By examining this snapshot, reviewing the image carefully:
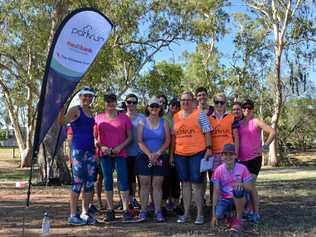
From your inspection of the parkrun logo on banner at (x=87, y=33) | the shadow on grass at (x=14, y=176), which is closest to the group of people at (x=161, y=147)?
the parkrun logo on banner at (x=87, y=33)

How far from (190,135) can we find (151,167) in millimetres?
780

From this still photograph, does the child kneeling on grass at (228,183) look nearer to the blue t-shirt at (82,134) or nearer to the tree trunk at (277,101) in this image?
the blue t-shirt at (82,134)

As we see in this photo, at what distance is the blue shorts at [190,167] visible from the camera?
7973 mm

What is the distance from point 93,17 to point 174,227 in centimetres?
327

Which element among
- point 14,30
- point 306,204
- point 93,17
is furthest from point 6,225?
point 14,30

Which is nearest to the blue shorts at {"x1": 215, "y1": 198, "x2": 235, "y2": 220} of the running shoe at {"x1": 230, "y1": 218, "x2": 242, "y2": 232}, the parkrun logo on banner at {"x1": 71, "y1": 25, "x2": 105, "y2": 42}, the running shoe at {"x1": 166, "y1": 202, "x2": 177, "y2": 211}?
the running shoe at {"x1": 230, "y1": 218, "x2": 242, "y2": 232}

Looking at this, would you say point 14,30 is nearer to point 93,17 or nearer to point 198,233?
point 93,17

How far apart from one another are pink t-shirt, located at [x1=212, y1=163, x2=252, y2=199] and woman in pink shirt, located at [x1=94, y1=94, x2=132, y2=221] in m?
1.54

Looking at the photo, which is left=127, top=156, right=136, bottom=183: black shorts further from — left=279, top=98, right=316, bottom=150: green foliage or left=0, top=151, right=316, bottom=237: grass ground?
left=279, top=98, right=316, bottom=150: green foliage

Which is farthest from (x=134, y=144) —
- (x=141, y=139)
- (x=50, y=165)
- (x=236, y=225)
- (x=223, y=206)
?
(x=50, y=165)

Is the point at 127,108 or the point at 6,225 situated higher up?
the point at 127,108

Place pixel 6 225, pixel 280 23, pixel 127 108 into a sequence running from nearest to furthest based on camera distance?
pixel 6 225 < pixel 127 108 < pixel 280 23

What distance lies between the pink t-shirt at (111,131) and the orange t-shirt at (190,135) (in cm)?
86

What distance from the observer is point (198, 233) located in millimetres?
7188
